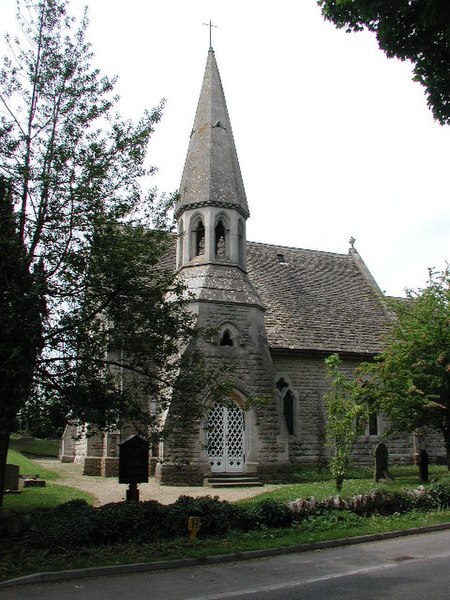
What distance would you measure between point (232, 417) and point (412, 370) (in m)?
6.13

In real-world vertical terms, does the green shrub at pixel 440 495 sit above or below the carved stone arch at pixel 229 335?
below

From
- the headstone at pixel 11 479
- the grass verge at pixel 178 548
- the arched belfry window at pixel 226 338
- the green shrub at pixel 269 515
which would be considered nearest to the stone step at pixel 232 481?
the arched belfry window at pixel 226 338

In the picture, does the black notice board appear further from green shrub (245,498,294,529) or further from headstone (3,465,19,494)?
headstone (3,465,19,494)

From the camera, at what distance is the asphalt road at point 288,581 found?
677cm

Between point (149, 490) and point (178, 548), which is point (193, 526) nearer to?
point (178, 548)

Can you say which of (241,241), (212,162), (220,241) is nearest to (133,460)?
(241,241)

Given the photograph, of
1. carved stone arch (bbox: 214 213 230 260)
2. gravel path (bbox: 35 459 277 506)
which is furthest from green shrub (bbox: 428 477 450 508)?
carved stone arch (bbox: 214 213 230 260)

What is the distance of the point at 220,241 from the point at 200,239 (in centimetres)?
92

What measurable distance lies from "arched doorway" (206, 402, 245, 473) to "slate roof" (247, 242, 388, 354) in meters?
4.22

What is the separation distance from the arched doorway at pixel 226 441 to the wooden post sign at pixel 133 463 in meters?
7.16

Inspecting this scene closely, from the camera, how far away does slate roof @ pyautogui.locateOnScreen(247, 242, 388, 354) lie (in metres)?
23.9

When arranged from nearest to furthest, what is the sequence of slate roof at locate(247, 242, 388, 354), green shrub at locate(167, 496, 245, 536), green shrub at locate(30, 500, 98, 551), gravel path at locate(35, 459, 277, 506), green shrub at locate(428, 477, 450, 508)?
green shrub at locate(30, 500, 98, 551)
green shrub at locate(167, 496, 245, 536)
green shrub at locate(428, 477, 450, 508)
gravel path at locate(35, 459, 277, 506)
slate roof at locate(247, 242, 388, 354)

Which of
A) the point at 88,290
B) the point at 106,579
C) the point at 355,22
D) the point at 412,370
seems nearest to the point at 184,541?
the point at 106,579

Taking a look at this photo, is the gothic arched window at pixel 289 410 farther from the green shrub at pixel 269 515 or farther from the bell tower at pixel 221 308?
the green shrub at pixel 269 515
